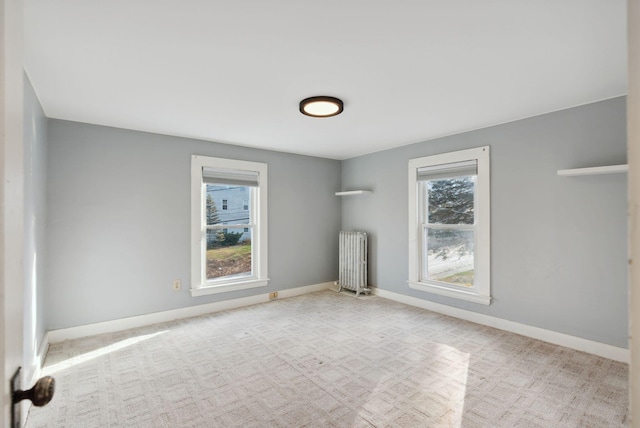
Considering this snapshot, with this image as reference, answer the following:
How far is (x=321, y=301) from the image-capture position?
4566 millimetres

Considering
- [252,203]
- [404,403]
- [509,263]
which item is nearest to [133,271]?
[252,203]

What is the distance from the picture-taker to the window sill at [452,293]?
3.59 m

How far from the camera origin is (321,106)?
275 centimetres

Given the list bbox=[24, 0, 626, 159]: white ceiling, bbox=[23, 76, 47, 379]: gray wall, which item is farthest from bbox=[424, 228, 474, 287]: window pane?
bbox=[23, 76, 47, 379]: gray wall

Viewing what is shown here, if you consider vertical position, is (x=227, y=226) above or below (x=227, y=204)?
below

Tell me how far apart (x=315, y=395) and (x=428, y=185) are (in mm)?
3014

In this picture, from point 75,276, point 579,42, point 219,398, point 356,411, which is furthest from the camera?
point 75,276

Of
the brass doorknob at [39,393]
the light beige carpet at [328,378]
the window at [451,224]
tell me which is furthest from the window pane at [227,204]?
the brass doorknob at [39,393]

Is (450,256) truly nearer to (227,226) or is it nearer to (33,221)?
(227,226)

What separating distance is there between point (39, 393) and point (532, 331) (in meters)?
3.84

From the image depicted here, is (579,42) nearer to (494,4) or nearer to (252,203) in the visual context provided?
(494,4)

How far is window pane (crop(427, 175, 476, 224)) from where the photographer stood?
12.5ft

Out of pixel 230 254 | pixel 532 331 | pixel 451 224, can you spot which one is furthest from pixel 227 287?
pixel 532 331

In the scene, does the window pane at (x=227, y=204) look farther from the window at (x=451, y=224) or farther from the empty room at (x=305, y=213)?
the window at (x=451, y=224)
